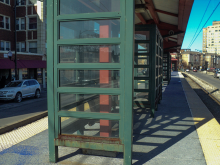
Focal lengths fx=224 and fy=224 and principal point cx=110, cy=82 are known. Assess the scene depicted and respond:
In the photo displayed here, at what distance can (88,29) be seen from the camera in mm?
4043

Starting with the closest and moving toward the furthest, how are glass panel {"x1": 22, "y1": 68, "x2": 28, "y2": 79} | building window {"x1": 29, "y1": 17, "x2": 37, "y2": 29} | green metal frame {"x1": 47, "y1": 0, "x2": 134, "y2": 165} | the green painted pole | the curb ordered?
green metal frame {"x1": 47, "y1": 0, "x2": 134, "y2": 165}
the green painted pole
the curb
glass panel {"x1": 22, "y1": 68, "x2": 28, "y2": 79}
building window {"x1": 29, "y1": 17, "x2": 37, "y2": 29}

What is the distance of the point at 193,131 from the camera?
612 centimetres

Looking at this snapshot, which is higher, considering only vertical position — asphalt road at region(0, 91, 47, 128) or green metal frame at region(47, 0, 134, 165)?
green metal frame at region(47, 0, 134, 165)

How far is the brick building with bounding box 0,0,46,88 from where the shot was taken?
80.8 ft

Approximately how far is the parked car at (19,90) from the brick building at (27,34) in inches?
315

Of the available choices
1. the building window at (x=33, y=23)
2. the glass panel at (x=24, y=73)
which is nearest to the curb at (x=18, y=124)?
the glass panel at (x=24, y=73)

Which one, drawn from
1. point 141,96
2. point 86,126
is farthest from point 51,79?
point 141,96

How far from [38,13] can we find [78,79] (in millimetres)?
25506

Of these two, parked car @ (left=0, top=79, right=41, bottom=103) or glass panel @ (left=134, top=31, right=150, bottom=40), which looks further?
parked car @ (left=0, top=79, right=41, bottom=103)

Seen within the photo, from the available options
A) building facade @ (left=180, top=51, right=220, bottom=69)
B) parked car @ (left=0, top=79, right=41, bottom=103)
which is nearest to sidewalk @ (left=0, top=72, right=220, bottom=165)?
parked car @ (left=0, top=79, right=41, bottom=103)

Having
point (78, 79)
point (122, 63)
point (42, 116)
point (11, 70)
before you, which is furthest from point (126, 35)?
point (11, 70)

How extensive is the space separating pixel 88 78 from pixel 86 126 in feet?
2.95

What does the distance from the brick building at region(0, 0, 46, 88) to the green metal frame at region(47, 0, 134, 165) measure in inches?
834

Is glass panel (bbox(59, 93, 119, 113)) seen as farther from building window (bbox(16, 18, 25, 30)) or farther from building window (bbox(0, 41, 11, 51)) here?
building window (bbox(16, 18, 25, 30))
